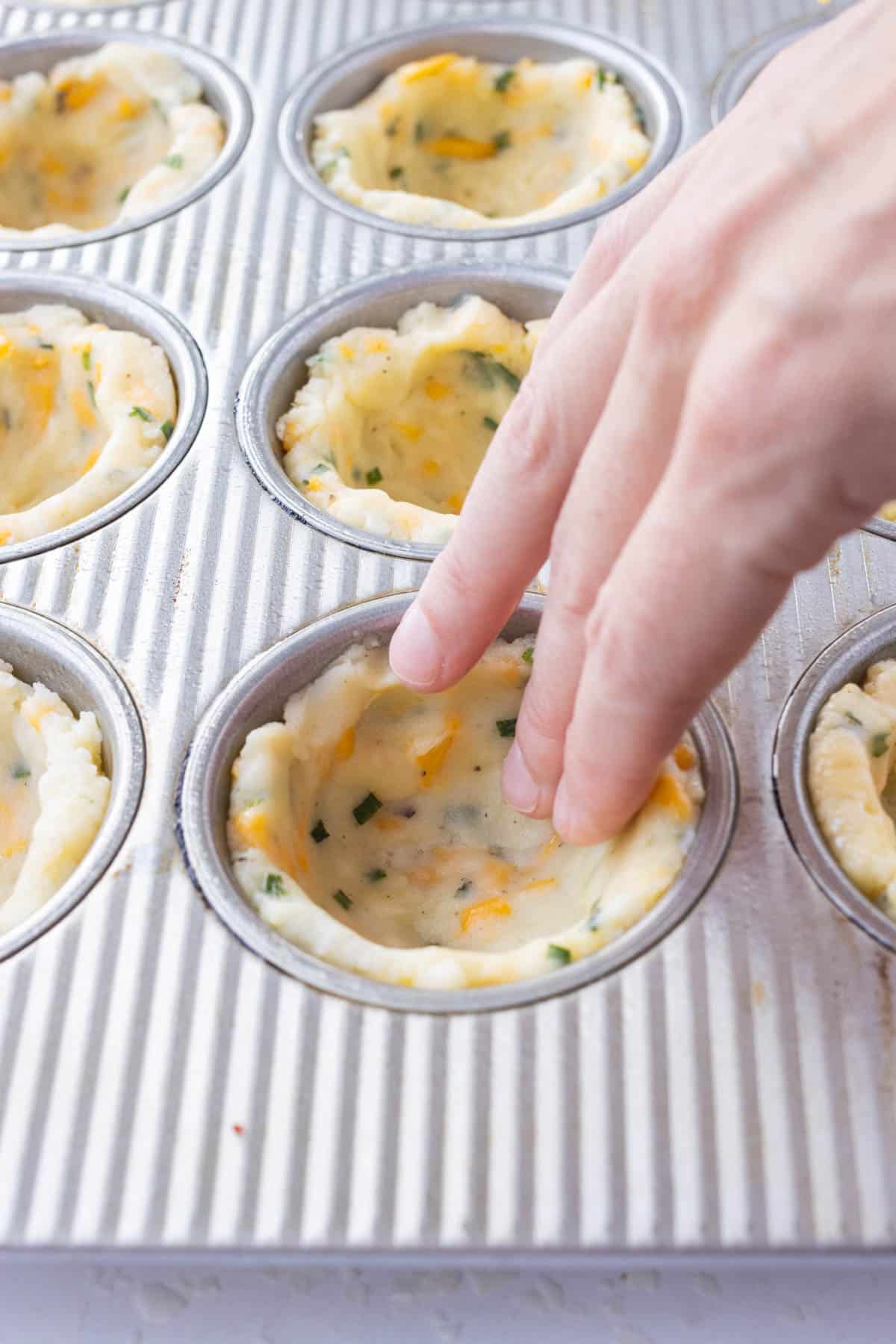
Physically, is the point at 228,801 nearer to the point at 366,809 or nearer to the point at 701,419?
the point at 366,809

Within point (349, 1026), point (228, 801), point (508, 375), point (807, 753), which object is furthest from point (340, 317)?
point (349, 1026)

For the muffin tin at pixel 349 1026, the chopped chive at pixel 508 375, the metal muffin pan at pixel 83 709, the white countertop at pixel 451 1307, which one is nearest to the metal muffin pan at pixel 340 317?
the muffin tin at pixel 349 1026

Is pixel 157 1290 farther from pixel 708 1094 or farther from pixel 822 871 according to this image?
pixel 822 871

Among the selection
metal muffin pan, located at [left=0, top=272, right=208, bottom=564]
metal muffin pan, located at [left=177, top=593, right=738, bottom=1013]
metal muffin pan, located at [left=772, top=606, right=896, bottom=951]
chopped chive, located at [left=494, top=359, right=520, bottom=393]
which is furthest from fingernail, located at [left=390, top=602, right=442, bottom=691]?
chopped chive, located at [left=494, top=359, right=520, bottom=393]

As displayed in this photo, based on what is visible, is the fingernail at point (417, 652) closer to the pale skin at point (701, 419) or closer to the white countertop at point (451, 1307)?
the pale skin at point (701, 419)

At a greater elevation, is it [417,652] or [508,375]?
[508,375]

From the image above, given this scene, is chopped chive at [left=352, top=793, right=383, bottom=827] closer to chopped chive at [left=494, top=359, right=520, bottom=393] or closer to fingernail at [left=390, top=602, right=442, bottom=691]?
fingernail at [left=390, top=602, right=442, bottom=691]

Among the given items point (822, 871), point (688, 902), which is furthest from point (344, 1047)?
point (822, 871)
